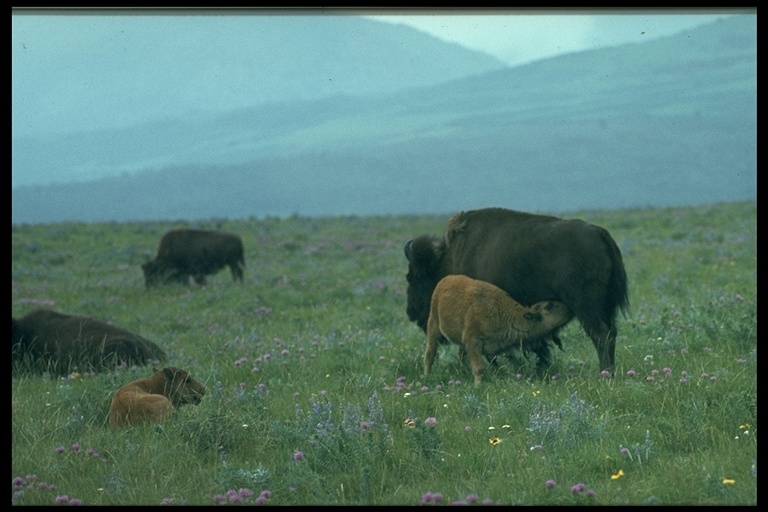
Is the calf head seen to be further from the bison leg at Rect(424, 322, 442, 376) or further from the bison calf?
Result: the bison leg at Rect(424, 322, 442, 376)

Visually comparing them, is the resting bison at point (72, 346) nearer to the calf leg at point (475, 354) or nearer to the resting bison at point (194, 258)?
the calf leg at point (475, 354)

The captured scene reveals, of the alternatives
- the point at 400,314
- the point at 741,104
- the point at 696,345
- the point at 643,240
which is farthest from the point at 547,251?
the point at 741,104

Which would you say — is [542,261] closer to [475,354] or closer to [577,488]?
[475,354]

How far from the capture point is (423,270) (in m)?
9.76

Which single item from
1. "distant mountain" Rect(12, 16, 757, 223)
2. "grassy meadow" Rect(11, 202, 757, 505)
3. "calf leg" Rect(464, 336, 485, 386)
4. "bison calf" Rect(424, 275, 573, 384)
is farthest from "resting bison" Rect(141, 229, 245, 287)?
"distant mountain" Rect(12, 16, 757, 223)

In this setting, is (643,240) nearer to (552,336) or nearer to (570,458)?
(552,336)

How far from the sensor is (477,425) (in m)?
6.47

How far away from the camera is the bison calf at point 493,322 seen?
8195 mm

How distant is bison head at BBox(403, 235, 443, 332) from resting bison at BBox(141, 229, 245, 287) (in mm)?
12532

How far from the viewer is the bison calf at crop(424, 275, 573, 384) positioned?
323 inches

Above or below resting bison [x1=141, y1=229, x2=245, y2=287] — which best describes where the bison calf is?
below

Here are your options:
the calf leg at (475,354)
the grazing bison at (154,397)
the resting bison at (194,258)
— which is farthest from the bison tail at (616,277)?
the resting bison at (194,258)

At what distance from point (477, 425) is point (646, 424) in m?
1.09

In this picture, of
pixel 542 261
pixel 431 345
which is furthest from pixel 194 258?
pixel 542 261
